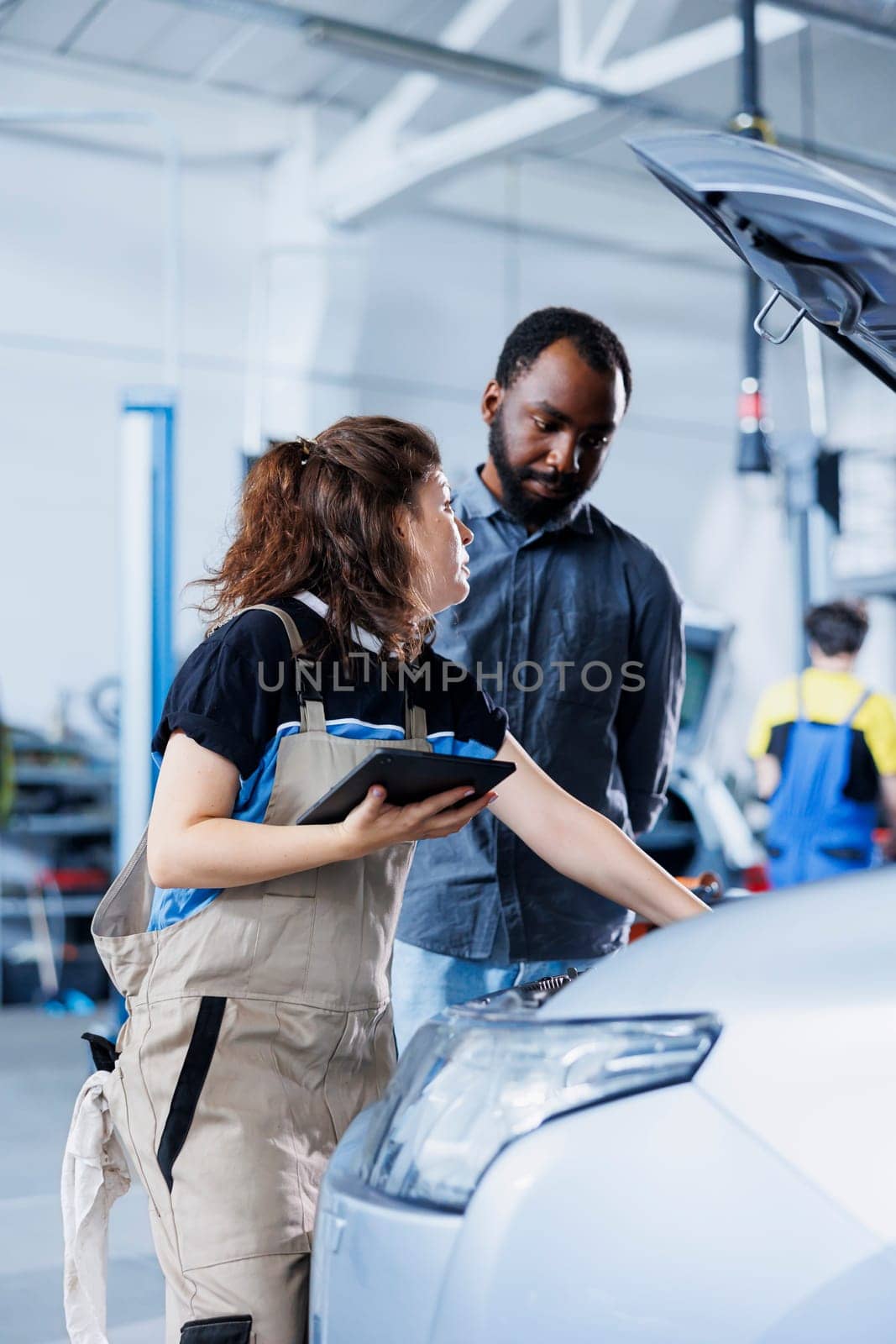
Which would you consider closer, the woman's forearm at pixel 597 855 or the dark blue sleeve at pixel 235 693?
the dark blue sleeve at pixel 235 693

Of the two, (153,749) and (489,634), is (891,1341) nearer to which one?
(153,749)

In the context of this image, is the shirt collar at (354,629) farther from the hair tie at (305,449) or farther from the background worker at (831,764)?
the background worker at (831,764)

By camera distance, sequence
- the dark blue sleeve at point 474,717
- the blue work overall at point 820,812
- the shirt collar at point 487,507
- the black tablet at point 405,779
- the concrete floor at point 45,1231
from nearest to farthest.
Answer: the black tablet at point 405,779
the dark blue sleeve at point 474,717
the shirt collar at point 487,507
the concrete floor at point 45,1231
the blue work overall at point 820,812

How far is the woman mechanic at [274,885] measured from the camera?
136 cm

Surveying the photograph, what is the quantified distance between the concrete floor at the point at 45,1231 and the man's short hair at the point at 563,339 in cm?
190

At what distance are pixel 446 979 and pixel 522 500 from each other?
2.34 feet

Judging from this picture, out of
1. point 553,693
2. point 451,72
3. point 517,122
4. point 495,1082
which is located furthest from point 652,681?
point 517,122

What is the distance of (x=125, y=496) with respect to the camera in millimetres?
4203

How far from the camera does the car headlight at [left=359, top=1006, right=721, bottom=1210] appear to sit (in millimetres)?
1108

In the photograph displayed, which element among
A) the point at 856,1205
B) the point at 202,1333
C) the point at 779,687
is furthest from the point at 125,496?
the point at 856,1205

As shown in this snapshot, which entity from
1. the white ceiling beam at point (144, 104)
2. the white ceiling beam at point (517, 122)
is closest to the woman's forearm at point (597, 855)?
the white ceiling beam at point (517, 122)

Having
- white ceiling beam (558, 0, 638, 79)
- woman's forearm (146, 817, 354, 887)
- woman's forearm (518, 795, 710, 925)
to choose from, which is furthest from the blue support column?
white ceiling beam (558, 0, 638, 79)

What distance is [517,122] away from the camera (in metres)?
6.99

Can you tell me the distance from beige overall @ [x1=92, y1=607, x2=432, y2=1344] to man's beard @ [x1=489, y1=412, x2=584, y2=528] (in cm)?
77
